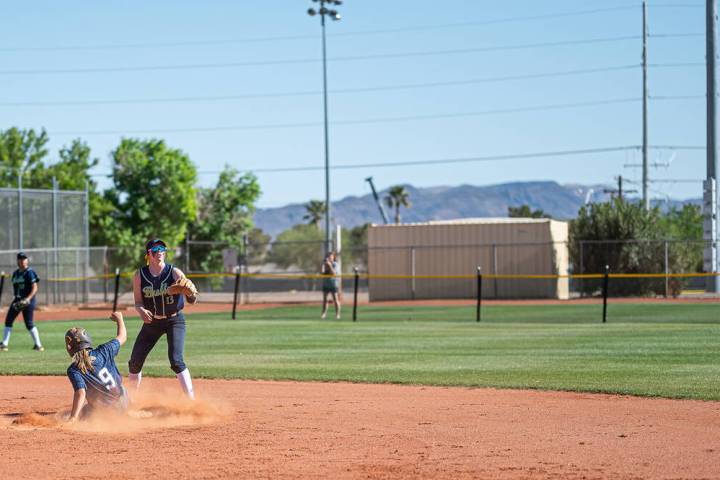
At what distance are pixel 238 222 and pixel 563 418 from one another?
69.1m

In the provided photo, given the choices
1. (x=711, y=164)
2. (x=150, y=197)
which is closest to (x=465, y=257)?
→ (x=711, y=164)

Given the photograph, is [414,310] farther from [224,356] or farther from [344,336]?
[224,356]

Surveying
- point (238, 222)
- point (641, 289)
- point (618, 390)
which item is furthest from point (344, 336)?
point (238, 222)

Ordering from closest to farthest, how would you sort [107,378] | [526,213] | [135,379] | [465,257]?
[107,378] → [135,379] → [465,257] → [526,213]

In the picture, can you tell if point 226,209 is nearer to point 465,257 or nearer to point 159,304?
point 465,257

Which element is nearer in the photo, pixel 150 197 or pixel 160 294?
pixel 160 294

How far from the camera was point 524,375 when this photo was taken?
16406 millimetres

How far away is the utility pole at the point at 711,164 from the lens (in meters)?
39.9

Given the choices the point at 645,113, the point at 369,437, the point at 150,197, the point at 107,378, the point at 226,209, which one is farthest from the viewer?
the point at 226,209

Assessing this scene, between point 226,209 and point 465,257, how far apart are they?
29989mm

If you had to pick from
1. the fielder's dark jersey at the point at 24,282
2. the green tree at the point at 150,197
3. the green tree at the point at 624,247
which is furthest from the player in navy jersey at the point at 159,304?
the green tree at the point at 150,197

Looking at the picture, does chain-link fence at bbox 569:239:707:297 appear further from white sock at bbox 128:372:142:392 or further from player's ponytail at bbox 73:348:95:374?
player's ponytail at bbox 73:348:95:374

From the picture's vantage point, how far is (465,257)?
5134 cm

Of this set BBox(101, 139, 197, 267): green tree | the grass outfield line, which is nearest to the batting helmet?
the grass outfield line
